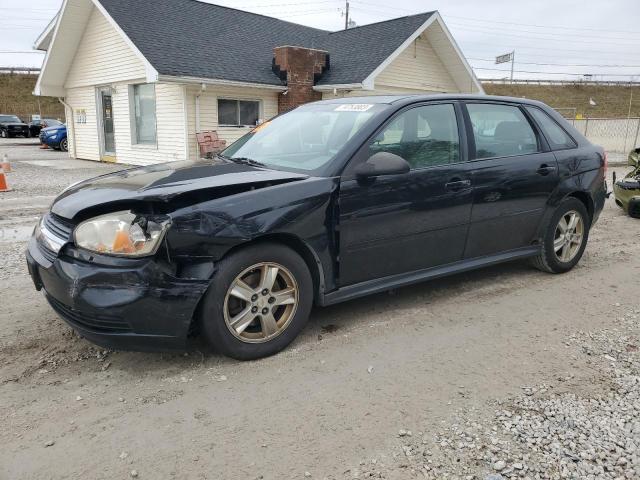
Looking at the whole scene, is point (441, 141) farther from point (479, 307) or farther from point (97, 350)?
point (97, 350)

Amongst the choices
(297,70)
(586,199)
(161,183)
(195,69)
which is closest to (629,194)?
(586,199)

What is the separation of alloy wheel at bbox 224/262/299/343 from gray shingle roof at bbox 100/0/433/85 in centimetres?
1178

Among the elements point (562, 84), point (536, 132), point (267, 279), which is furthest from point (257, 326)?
point (562, 84)

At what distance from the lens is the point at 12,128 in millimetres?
34656

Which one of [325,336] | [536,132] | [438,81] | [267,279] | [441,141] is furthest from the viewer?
[438,81]

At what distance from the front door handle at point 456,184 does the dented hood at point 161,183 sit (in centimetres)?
123

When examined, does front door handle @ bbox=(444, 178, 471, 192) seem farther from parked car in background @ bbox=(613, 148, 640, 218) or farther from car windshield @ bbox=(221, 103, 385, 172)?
parked car in background @ bbox=(613, 148, 640, 218)

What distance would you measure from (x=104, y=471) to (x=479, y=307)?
3066 millimetres

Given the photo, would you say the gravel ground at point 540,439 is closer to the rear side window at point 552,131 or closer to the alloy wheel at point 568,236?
the alloy wheel at point 568,236

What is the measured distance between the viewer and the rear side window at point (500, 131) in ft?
14.5

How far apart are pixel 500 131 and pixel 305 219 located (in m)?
2.29

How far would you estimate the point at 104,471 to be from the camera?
92.0 inches

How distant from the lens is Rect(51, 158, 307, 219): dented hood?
122 inches

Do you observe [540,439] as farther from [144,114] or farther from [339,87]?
[144,114]
